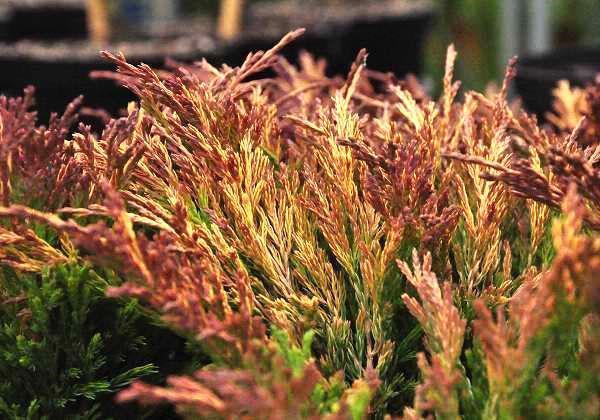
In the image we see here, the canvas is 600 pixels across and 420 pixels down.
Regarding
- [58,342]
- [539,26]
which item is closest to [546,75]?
A: [58,342]

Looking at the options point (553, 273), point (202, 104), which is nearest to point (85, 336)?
point (202, 104)

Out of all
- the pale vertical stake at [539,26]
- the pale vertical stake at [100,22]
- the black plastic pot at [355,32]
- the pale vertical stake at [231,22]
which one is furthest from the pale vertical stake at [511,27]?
the pale vertical stake at [100,22]

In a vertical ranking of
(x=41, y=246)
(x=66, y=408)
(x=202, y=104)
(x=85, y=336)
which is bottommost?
(x=66, y=408)

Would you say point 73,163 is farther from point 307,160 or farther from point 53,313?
point 307,160

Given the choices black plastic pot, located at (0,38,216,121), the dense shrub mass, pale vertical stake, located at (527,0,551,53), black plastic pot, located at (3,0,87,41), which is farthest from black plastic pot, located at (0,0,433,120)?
the dense shrub mass

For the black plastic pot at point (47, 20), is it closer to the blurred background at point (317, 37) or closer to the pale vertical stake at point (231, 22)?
the blurred background at point (317, 37)

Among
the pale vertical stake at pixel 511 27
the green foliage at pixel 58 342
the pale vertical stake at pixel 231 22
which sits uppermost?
the pale vertical stake at pixel 231 22

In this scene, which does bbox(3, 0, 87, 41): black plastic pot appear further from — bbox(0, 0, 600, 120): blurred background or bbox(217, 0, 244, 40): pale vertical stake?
bbox(217, 0, 244, 40): pale vertical stake
